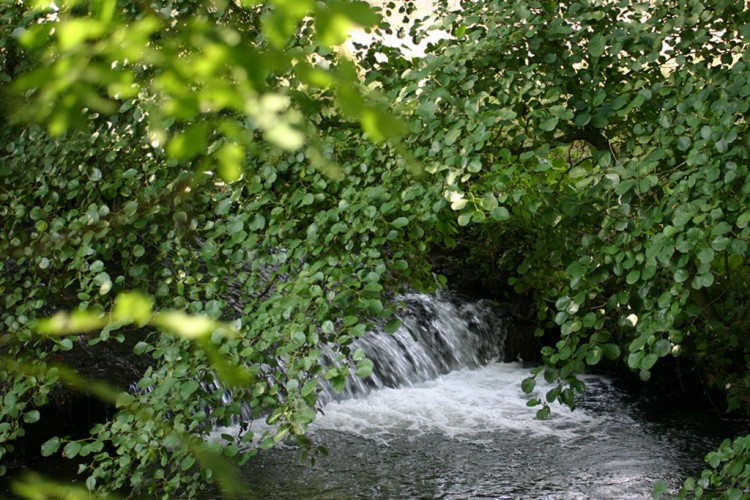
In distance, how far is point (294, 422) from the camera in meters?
2.82

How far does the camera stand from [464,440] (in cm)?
562

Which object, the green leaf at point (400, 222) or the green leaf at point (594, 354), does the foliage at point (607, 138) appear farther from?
the green leaf at point (400, 222)

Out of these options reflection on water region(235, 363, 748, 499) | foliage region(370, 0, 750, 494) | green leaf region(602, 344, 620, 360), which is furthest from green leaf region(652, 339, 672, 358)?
reflection on water region(235, 363, 748, 499)

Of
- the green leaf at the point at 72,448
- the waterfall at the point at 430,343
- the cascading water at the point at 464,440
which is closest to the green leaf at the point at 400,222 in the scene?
the green leaf at the point at 72,448

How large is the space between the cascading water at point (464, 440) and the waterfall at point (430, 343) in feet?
0.05

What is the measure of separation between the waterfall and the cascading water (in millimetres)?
16

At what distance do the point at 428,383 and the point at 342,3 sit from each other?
647 centimetres

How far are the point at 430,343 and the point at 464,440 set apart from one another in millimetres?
1953

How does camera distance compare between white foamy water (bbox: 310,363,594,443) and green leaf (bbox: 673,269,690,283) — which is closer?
green leaf (bbox: 673,269,690,283)

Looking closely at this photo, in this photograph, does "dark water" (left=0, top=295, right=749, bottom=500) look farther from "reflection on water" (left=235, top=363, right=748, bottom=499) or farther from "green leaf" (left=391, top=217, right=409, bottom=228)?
"green leaf" (left=391, top=217, right=409, bottom=228)

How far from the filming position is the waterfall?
6.83m

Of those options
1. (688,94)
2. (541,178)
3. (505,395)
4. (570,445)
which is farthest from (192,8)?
(505,395)

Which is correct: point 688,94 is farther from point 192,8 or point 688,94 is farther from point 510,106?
point 192,8

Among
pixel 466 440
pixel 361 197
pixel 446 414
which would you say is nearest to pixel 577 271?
pixel 361 197
